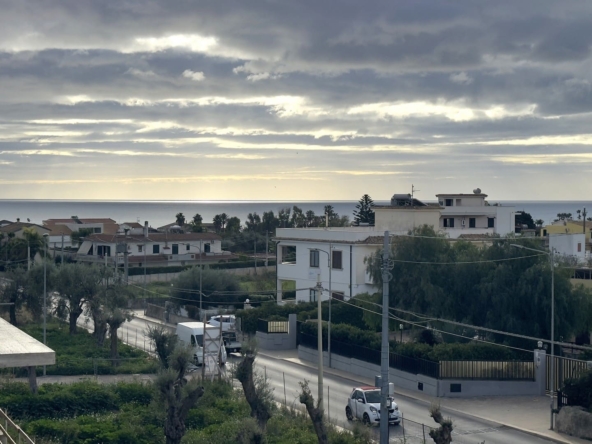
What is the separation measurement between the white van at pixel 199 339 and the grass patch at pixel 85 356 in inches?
92.5

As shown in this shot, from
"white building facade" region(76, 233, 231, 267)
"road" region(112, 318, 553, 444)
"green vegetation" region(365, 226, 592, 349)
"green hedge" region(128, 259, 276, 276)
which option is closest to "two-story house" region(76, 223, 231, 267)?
"white building facade" region(76, 233, 231, 267)

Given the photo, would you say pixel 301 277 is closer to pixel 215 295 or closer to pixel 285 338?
pixel 215 295

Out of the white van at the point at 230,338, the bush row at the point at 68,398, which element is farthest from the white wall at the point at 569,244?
the bush row at the point at 68,398

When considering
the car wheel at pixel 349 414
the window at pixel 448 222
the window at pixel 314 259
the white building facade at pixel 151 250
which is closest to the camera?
the car wheel at pixel 349 414

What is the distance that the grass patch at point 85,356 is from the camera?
3900cm

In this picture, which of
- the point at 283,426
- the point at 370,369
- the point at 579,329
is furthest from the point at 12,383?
the point at 579,329

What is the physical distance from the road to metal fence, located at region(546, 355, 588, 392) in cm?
489

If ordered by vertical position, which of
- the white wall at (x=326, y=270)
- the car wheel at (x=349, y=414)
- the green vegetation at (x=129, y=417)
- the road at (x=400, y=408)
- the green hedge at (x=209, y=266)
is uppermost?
the white wall at (x=326, y=270)

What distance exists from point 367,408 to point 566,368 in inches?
382

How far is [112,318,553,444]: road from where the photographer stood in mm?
27812

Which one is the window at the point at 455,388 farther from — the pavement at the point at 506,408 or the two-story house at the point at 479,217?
the two-story house at the point at 479,217

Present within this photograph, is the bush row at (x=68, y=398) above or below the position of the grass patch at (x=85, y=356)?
above

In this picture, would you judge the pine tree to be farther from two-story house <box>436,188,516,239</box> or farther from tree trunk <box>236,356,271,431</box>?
tree trunk <box>236,356,271,431</box>

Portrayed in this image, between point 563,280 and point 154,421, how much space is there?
2228cm
